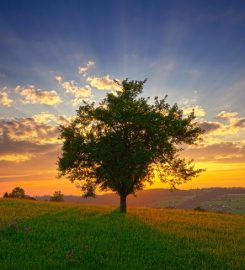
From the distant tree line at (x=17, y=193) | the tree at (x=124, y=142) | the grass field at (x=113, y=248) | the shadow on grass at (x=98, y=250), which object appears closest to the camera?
the shadow on grass at (x=98, y=250)

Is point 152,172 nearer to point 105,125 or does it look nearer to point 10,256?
point 105,125

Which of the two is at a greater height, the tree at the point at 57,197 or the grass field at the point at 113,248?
the tree at the point at 57,197

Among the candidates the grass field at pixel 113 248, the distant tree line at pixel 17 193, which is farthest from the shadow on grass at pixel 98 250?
the distant tree line at pixel 17 193

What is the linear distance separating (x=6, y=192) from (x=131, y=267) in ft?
251

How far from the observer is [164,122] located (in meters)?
44.5

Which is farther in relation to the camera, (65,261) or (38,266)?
(65,261)

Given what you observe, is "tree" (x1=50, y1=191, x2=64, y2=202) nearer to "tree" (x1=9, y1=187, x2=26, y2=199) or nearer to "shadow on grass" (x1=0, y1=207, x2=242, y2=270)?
"tree" (x1=9, y1=187, x2=26, y2=199)

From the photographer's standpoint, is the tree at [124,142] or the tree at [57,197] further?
the tree at [57,197]

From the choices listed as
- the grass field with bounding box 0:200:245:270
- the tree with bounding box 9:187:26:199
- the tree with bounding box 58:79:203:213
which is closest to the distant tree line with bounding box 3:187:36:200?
the tree with bounding box 9:187:26:199

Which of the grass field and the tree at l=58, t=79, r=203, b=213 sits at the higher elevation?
the tree at l=58, t=79, r=203, b=213

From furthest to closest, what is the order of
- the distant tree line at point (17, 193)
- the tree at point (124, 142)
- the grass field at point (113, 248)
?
the distant tree line at point (17, 193) < the tree at point (124, 142) < the grass field at point (113, 248)

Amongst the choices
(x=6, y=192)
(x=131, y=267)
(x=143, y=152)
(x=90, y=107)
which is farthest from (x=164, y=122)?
(x=6, y=192)

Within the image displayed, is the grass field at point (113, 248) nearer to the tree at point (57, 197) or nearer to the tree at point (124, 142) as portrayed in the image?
the tree at point (124, 142)

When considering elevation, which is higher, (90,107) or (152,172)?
(90,107)
